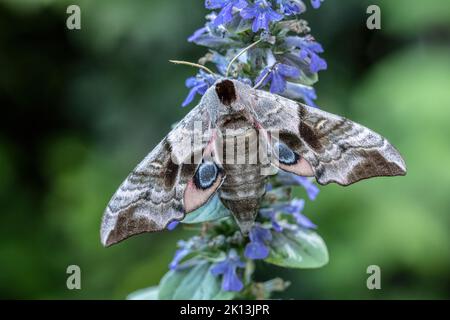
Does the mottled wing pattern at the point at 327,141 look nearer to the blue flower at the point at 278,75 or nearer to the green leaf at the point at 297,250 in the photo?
the blue flower at the point at 278,75

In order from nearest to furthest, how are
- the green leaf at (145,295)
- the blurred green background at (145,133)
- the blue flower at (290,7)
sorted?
the blue flower at (290,7) → the green leaf at (145,295) → the blurred green background at (145,133)

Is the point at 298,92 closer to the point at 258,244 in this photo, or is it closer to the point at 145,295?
the point at 258,244

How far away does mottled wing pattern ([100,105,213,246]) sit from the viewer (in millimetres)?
2469

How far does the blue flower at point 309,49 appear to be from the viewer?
106 inches

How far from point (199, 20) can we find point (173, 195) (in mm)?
2928

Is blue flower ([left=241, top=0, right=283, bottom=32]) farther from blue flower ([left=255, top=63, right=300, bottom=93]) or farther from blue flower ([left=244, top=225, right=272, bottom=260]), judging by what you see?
blue flower ([left=244, top=225, right=272, bottom=260])

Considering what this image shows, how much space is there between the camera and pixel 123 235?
8.04 feet

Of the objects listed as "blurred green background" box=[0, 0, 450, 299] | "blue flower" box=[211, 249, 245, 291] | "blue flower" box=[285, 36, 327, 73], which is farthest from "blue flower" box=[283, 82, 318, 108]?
"blurred green background" box=[0, 0, 450, 299]

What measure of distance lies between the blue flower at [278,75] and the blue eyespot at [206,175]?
0.41 metres

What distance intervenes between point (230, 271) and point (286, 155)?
57 centimetres

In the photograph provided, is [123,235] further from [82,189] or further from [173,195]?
[82,189]

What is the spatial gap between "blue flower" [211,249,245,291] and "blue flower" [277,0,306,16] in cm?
104

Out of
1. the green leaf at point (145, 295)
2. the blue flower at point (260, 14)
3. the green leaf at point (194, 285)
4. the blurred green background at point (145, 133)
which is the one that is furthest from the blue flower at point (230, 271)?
the blurred green background at point (145, 133)

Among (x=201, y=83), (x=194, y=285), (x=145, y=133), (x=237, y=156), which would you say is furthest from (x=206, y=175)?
(x=145, y=133)
